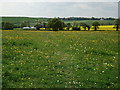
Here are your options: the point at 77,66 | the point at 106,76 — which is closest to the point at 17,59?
the point at 77,66

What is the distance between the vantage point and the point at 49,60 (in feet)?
40.4

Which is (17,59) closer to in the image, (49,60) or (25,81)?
(49,60)

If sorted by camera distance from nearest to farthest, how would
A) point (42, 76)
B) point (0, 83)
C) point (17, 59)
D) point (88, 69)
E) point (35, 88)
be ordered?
point (35, 88) → point (0, 83) → point (42, 76) → point (88, 69) → point (17, 59)

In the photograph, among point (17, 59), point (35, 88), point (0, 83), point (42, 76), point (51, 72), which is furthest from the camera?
point (17, 59)

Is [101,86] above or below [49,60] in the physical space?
below

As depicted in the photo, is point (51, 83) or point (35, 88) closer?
point (35, 88)

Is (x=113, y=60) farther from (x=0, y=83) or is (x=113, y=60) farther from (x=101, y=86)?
(x=0, y=83)

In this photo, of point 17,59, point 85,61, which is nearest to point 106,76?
point 85,61

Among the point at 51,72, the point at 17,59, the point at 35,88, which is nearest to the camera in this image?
the point at 35,88

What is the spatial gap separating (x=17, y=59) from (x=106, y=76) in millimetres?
6783

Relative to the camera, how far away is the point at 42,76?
9.03 metres

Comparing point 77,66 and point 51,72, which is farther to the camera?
point 77,66

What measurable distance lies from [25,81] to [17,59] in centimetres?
429

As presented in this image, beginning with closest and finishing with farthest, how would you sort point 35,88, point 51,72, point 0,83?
point 35,88, point 0,83, point 51,72
